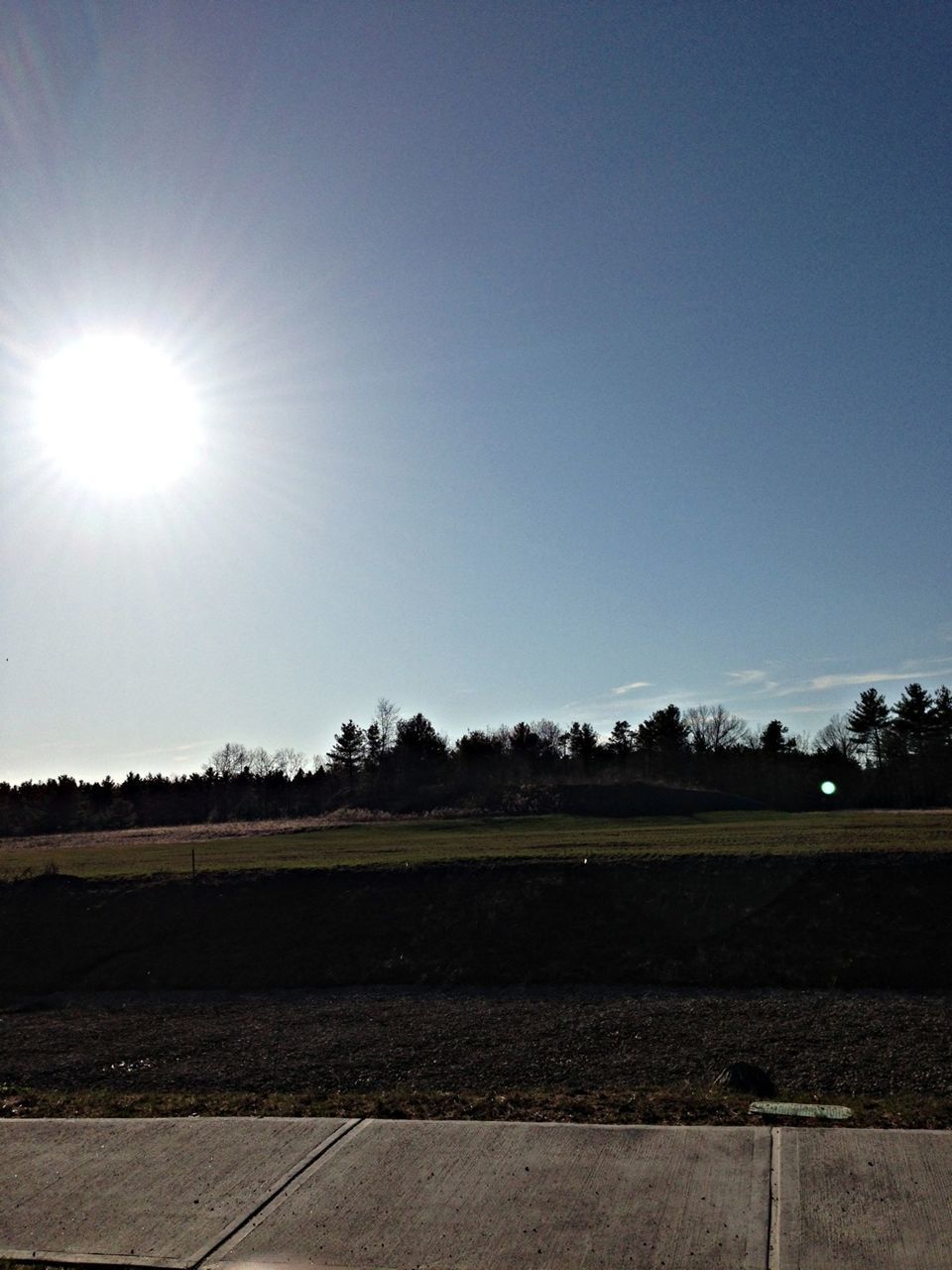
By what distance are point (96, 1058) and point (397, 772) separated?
249ft

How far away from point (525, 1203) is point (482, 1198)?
25cm

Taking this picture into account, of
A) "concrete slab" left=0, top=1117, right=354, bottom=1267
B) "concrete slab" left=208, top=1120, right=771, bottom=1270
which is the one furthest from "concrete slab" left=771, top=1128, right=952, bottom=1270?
"concrete slab" left=0, top=1117, right=354, bottom=1267

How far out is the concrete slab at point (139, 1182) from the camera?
17.1ft

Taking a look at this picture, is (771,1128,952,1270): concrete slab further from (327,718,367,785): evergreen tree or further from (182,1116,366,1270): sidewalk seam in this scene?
(327,718,367,785): evergreen tree

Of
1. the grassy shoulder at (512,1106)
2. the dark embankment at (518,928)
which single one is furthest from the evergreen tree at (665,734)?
the grassy shoulder at (512,1106)

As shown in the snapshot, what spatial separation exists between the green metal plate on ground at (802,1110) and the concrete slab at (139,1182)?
9.43 feet

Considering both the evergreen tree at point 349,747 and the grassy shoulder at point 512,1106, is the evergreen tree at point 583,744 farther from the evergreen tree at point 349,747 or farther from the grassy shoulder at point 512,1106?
the grassy shoulder at point 512,1106

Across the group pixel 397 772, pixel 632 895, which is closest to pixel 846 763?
pixel 397 772

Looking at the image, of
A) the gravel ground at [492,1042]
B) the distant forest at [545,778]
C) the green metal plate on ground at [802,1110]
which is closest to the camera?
the green metal plate on ground at [802,1110]

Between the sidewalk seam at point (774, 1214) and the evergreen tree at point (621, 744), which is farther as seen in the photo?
the evergreen tree at point (621, 744)

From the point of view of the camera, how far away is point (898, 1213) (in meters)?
5.04

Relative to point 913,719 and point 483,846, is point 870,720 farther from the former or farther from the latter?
point 483,846

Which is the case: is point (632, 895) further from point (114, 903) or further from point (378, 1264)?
point (378, 1264)

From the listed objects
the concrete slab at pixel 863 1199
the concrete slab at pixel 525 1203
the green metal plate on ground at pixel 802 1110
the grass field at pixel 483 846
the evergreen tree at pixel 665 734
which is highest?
the evergreen tree at pixel 665 734
